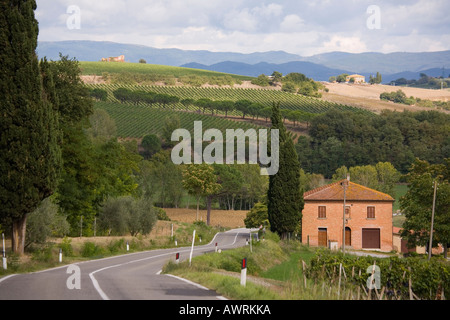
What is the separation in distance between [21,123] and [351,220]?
42.3 m

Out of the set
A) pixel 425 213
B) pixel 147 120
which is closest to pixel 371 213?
pixel 425 213

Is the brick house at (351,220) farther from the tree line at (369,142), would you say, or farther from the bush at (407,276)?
the tree line at (369,142)

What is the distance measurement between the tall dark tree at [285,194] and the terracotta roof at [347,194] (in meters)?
8.56

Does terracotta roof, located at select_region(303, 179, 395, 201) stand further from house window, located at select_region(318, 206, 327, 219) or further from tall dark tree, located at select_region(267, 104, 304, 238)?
tall dark tree, located at select_region(267, 104, 304, 238)

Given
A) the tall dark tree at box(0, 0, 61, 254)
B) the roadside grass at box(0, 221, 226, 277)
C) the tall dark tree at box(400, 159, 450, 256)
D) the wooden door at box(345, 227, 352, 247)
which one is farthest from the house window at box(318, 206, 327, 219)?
the tall dark tree at box(0, 0, 61, 254)

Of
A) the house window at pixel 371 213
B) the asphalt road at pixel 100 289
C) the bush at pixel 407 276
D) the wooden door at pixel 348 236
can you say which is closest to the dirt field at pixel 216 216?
the wooden door at pixel 348 236

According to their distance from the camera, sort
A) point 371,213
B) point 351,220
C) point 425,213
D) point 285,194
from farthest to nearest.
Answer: point 351,220 → point 371,213 → point 285,194 → point 425,213

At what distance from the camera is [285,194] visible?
51188 mm

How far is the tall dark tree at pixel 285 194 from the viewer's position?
51062 millimetres

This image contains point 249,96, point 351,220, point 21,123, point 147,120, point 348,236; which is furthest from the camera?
point 249,96

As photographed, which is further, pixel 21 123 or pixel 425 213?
pixel 425 213

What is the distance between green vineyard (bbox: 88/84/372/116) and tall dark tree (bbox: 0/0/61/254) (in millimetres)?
135999

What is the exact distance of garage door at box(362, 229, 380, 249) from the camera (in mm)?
59031

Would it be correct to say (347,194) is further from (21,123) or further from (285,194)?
(21,123)
